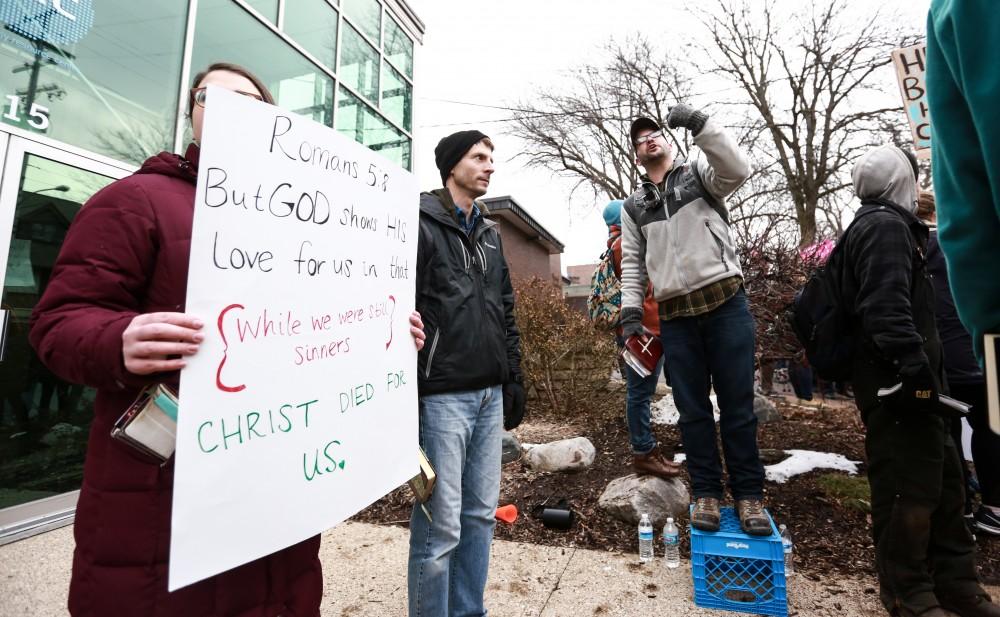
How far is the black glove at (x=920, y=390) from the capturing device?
6.06 feet

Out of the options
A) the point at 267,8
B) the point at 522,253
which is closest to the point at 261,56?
the point at 267,8

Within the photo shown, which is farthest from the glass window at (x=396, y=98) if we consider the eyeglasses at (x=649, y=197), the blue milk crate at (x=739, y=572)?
the blue milk crate at (x=739, y=572)

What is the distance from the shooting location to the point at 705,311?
2.31 m

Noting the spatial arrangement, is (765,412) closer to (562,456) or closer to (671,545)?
(562,456)

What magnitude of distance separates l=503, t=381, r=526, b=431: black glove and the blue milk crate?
3.27 ft

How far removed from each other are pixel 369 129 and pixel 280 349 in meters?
7.52

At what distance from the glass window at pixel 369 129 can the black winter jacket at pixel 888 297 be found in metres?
5.57

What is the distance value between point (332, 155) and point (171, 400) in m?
0.67

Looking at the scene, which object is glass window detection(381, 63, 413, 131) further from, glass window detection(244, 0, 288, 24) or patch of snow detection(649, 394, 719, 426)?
patch of snow detection(649, 394, 719, 426)

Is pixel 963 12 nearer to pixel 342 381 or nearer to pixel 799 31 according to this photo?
pixel 342 381

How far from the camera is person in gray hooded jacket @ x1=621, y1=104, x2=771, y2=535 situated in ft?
7.33

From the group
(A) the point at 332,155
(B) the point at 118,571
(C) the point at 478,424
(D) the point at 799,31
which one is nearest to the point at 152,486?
(B) the point at 118,571

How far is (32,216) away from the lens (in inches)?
131

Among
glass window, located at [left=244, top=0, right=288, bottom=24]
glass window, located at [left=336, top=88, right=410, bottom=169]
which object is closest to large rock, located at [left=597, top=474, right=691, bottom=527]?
glass window, located at [left=336, top=88, right=410, bottom=169]
